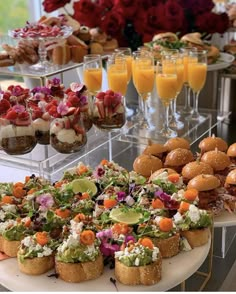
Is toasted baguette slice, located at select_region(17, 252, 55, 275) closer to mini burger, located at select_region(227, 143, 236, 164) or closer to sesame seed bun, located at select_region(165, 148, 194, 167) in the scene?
sesame seed bun, located at select_region(165, 148, 194, 167)

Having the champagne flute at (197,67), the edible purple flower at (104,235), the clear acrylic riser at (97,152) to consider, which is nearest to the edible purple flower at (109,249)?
the edible purple flower at (104,235)

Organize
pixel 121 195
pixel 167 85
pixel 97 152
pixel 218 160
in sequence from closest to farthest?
pixel 121 195 < pixel 218 160 < pixel 97 152 < pixel 167 85

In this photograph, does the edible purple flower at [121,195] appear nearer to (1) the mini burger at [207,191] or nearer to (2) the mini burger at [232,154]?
(1) the mini burger at [207,191]

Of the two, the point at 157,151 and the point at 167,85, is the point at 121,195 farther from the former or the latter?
the point at 167,85

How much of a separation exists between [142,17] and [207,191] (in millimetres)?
1223

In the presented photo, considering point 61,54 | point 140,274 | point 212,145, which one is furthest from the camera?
point 61,54

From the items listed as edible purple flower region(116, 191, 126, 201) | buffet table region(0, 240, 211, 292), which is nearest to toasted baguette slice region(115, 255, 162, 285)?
buffet table region(0, 240, 211, 292)

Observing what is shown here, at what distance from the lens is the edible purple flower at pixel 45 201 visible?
1.22m

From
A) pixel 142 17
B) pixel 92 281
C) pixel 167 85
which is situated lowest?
pixel 92 281

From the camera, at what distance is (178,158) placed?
1.53 m

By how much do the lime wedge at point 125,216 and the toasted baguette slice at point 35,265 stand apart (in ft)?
0.58

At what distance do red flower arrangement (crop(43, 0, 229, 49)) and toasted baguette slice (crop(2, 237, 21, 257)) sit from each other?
54.4 inches

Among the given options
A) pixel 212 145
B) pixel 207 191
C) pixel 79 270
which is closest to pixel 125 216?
pixel 79 270

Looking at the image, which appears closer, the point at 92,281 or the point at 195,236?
the point at 92,281
